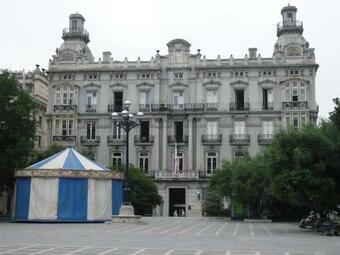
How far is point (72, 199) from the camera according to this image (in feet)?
126

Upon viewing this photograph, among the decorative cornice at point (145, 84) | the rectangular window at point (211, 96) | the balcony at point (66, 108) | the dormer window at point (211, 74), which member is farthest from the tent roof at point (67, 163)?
the dormer window at point (211, 74)

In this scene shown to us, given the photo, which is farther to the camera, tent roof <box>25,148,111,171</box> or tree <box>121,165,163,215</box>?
tree <box>121,165,163,215</box>

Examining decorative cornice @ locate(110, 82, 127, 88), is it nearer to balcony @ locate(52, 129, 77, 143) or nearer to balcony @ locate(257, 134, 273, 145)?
balcony @ locate(52, 129, 77, 143)

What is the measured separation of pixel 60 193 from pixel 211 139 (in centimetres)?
3038

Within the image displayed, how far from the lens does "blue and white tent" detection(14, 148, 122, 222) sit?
37.9 meters

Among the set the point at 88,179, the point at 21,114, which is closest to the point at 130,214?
the point at 88,179

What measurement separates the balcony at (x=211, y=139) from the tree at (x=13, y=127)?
28735 millimetres

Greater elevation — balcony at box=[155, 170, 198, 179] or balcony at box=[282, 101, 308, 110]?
balcony at box=[282, 101, 308, 110]

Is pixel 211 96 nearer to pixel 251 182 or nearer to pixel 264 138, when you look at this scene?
pixel 264 138

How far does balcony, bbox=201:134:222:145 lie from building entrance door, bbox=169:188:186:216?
20.6 feet

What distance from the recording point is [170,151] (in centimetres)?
6712

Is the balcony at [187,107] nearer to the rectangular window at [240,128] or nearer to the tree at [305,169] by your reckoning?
the rectangular window at [240,128]

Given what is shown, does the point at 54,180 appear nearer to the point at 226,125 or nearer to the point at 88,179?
the point at 88,179

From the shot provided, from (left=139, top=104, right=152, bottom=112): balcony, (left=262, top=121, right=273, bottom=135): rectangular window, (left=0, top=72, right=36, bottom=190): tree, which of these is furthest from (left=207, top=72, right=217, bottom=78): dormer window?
(left=0, top=72, right=36, bottom=190): tree
